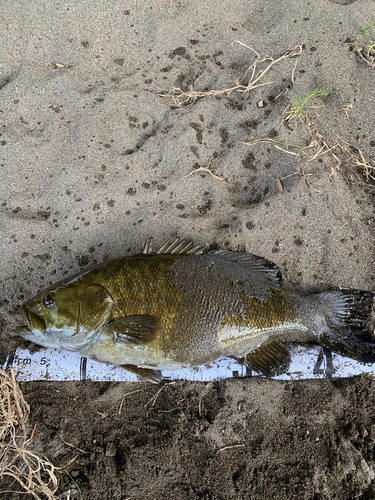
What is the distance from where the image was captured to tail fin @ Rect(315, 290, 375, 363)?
246 cm

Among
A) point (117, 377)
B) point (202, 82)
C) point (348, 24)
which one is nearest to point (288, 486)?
point (117, 377)

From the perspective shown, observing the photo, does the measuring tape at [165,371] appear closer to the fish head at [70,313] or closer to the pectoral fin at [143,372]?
the pectoral fin at [143,372]

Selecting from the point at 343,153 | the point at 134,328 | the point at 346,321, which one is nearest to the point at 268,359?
the point at 346,321

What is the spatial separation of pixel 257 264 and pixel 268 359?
70cm

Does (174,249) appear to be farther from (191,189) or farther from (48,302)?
(48,302)

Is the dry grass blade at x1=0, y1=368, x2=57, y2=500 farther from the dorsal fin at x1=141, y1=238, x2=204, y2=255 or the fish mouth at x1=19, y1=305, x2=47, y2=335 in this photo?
the dorsal fin at x1=141, y1=238, x2=204, y2=255

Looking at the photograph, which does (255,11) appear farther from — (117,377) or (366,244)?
(117,377)

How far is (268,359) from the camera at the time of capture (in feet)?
8.05

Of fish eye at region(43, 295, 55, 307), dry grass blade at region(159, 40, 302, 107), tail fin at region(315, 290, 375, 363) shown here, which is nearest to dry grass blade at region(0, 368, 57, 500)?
fish eye at region(43, 295, 55, 307)

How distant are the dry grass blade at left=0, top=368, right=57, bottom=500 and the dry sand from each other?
109 millimetres

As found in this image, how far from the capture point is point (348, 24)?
2789 mm

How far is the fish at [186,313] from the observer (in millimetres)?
2189

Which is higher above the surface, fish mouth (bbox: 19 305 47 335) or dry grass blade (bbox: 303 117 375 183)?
dry grass blade (bbox: 303 117 375 183)

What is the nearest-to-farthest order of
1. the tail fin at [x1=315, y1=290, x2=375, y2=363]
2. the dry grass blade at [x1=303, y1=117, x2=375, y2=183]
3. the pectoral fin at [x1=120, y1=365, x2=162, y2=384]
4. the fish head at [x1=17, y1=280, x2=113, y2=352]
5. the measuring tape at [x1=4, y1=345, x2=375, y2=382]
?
the fish head at [x1=17, y1=280, x2=113, y2=352] < the pectoral fin at [x1=120, y1=365, x2=162, y2=384] < the tail fin at [x1=315, y1=290, x2=375, y2=363] < the measuring tape at [x1=4, y1=345, x2=375, y2=382] < the dry grass blade at [x1=303, y1=117, x2=375, y2=183]
